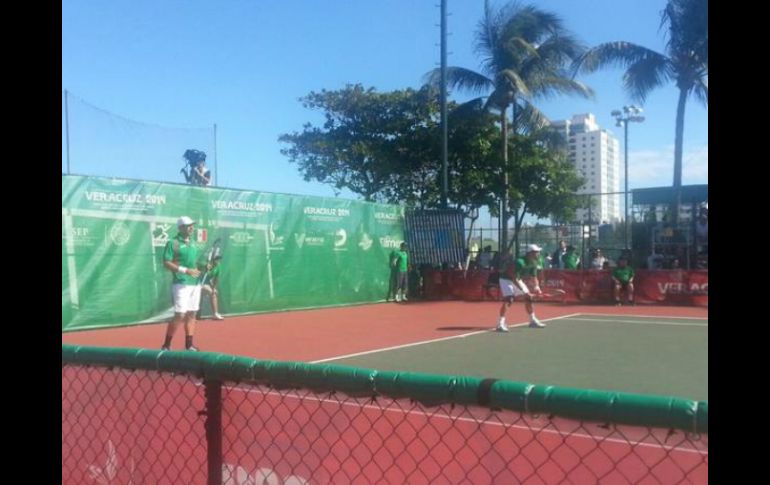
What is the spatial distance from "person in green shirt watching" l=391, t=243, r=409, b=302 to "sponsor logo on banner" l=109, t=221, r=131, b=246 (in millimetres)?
8415

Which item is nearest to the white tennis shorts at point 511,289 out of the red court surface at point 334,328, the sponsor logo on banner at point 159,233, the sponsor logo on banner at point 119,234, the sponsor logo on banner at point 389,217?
the red court surface at point 334,328

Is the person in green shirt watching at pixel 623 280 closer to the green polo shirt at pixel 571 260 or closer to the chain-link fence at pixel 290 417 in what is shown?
the green polo shirt at pixel 571 260

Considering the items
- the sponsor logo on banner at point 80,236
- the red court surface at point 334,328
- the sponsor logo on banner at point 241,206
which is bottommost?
the red court surface at point 334,328

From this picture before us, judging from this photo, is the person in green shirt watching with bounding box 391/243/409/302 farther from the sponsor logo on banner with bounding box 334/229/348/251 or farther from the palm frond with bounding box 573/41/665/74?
the palm frond with bounding box 573/41/665/74

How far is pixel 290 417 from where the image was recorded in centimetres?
321

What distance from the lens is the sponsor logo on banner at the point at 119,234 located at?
45.7ft


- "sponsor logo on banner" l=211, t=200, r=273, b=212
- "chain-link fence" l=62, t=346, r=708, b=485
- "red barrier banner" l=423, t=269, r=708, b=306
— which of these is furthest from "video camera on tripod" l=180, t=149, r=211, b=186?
"chain-link fence" l=62, t=346, r=708, b=485

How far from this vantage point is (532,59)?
25.5m

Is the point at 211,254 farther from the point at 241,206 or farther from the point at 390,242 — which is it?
the point at 390,242

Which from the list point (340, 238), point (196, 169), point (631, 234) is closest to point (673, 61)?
point (631, 234)

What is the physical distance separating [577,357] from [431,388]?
836cm

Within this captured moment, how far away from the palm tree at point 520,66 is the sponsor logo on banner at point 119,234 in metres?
14.1

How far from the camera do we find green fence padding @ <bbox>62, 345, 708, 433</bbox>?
175 cm
